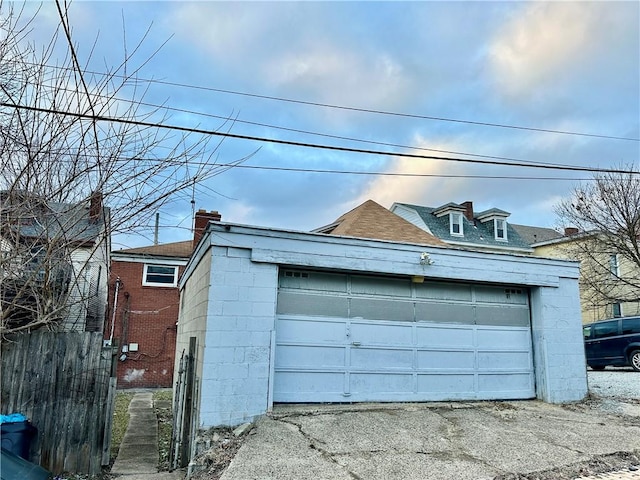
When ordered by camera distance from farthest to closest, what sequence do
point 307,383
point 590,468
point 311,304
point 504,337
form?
point 504,337 < point 311,304 < point 307,383 < point 590,468

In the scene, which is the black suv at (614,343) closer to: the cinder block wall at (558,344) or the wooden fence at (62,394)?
the cinder block wall at (558,344)

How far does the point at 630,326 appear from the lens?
13352mm

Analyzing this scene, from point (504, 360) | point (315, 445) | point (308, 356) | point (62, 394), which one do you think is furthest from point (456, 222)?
point (62, 394)

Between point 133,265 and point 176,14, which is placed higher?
point 176,14

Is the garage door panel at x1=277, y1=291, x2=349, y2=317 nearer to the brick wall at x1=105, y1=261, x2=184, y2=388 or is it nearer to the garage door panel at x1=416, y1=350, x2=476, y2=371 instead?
the garage door panel at x1=416, y1=350, x2=476, y2=371

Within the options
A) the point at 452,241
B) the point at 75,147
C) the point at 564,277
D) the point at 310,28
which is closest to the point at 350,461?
the point at 75,147

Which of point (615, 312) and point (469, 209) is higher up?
point (469, 209)

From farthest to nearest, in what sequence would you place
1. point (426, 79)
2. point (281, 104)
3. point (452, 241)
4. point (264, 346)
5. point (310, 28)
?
point (452, 241)
point (426, 79)
point (281, 104)
point (310, 28)
point (264, 346)

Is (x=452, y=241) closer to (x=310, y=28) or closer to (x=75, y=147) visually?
(x=310, y=28)

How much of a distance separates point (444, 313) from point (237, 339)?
152 inches

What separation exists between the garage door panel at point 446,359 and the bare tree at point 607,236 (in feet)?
44.3

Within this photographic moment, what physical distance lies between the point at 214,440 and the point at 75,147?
13.8 ft

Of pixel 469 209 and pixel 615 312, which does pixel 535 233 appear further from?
pixel 469 209

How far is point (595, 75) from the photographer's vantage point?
369 inches
